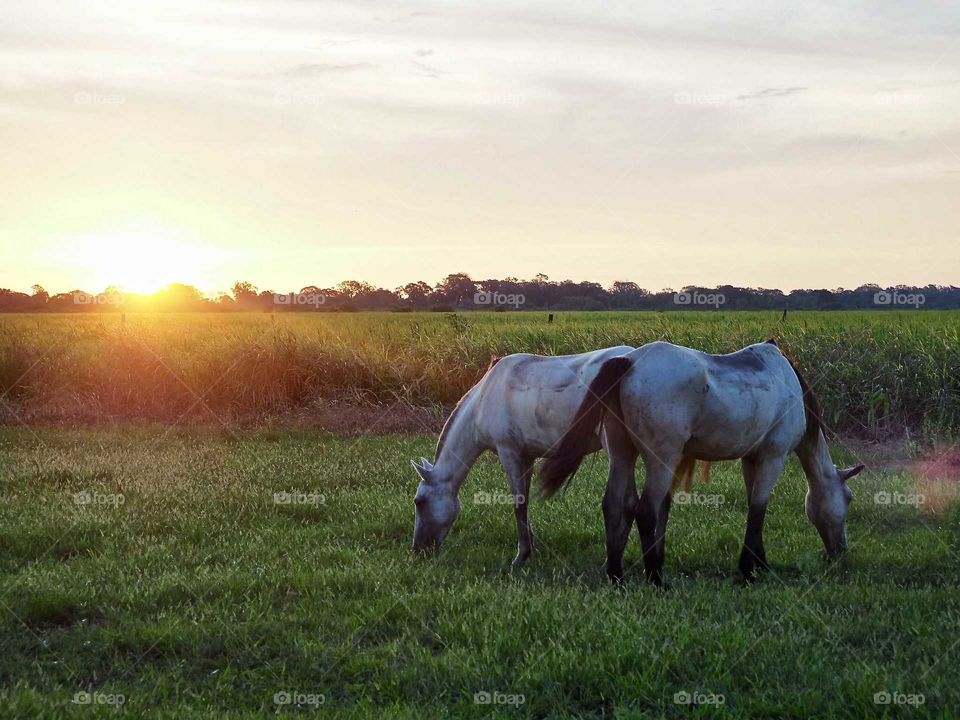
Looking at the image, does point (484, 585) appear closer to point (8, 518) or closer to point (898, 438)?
point (8, 518)

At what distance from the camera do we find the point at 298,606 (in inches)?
265

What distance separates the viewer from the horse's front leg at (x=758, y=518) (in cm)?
759

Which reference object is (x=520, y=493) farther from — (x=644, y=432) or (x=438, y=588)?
(x=644, y=432)

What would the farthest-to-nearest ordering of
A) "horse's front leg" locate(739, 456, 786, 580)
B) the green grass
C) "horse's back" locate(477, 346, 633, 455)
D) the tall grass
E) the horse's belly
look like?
the tall grass
"horse's back" locate(477, 346, 633, 455)
"horse's front leg" locate(739, 456, 786, 580)
the horse's belly
the green grass

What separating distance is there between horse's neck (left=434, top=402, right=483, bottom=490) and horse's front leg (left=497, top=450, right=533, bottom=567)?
0.31 meters

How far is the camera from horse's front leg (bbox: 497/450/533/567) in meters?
8.22

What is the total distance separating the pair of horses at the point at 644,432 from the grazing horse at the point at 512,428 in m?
0.01

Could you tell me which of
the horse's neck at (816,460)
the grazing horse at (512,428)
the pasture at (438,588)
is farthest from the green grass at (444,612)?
the horse's neck at (816,460)

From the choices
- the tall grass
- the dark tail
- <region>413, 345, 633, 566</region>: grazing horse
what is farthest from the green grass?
the tall grass

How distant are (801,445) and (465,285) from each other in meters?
37.7

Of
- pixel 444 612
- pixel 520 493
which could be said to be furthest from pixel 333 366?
pixel 444 612

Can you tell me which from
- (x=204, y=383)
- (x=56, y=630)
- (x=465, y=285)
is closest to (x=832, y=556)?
(x=56, y=630)

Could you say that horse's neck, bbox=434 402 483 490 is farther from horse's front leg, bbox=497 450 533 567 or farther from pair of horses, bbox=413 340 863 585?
horse's front leg, bbox=497 450 533 567

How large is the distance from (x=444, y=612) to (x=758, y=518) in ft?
9.28
